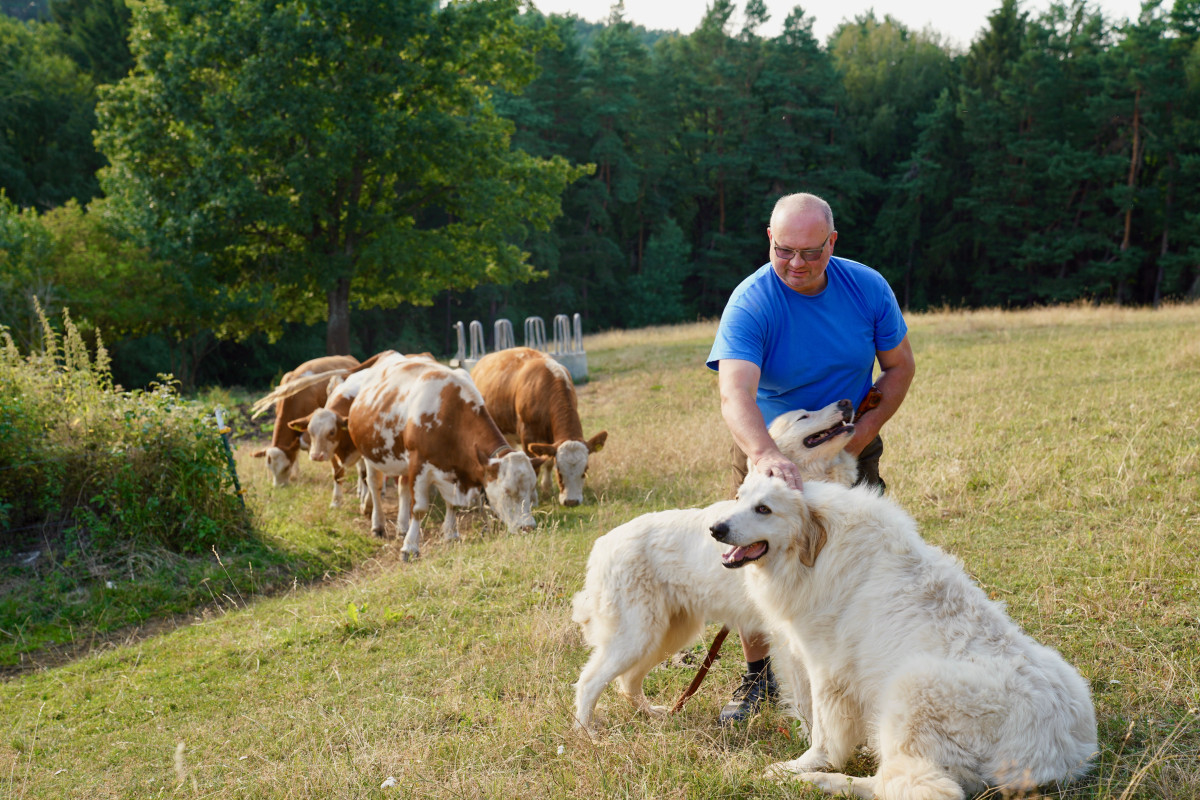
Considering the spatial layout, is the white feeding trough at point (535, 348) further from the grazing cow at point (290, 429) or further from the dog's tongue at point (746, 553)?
the dog's tongue at point (746, 553)

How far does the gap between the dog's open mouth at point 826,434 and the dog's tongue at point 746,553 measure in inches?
24.7

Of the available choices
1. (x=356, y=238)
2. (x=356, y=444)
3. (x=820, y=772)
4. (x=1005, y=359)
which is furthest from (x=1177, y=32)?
(x=820, y=772)

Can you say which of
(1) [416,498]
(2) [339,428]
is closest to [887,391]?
(1) [416,498]

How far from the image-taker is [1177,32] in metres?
39.5

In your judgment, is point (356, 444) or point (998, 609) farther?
point (356, 444)

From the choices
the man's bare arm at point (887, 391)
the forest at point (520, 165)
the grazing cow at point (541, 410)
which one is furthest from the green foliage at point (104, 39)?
the man's bare arm at point (887, 391)

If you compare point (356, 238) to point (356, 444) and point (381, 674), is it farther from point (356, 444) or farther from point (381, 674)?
point (381, 674)

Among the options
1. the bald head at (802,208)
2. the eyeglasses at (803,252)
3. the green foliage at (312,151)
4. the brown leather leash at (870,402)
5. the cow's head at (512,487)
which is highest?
the green foliage at (312,151)

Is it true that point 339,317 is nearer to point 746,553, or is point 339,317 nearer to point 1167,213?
point 746,553

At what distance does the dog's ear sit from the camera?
10.6ft

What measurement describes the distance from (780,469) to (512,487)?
17.5ft

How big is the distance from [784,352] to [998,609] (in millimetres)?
1371

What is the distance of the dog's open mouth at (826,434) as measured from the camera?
3.62 m

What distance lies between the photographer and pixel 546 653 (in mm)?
4914
